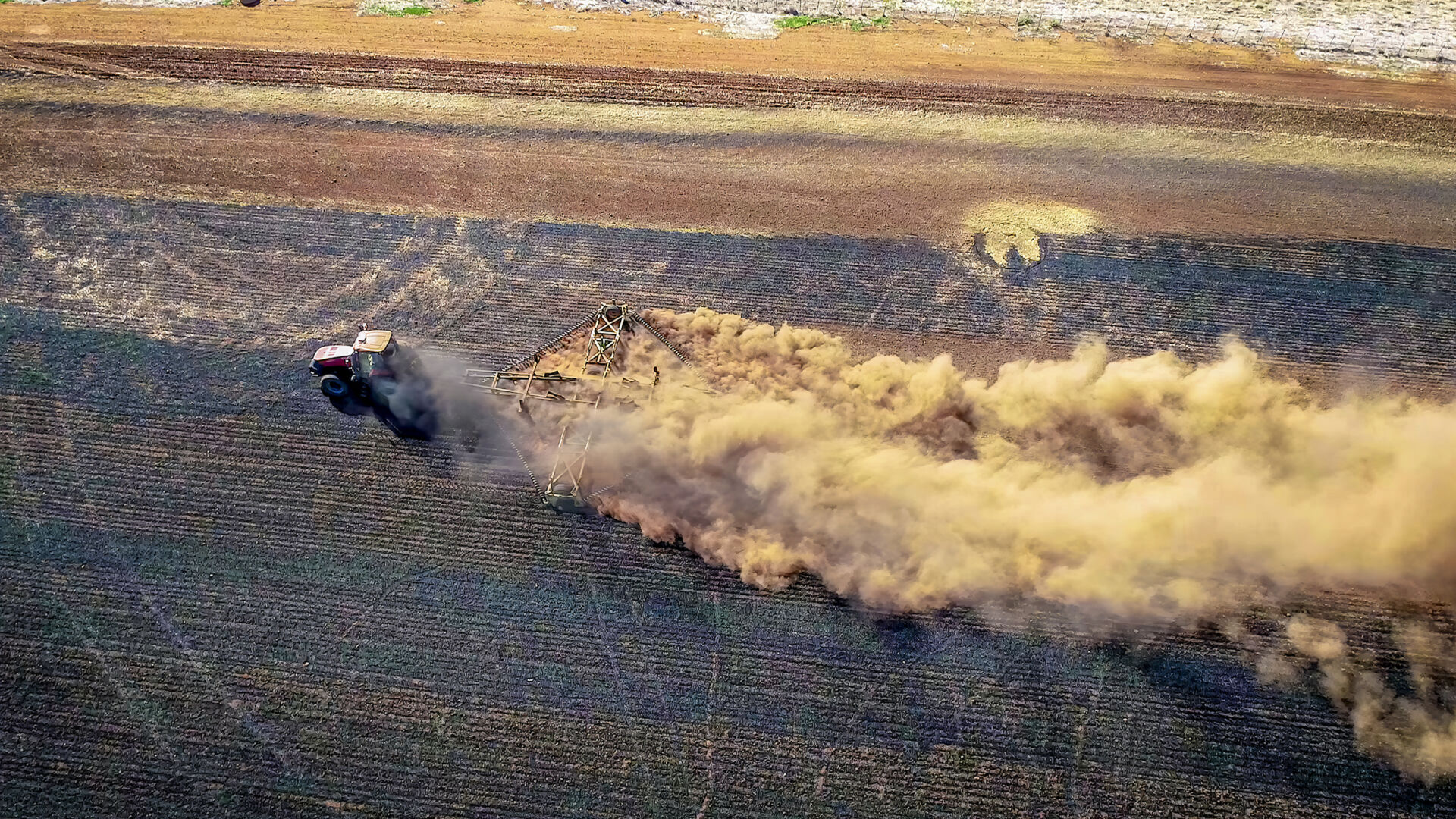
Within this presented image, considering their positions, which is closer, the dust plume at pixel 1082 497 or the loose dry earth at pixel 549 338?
the loose dry earth at pixel 549 338

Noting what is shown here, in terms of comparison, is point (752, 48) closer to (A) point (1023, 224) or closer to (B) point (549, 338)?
(A) point (1023, 224)

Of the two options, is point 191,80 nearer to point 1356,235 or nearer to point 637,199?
point 637,199

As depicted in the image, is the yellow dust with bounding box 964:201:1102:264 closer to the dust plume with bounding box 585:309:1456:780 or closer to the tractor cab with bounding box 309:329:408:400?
the dust plume with bounding box 585:309:1456:780

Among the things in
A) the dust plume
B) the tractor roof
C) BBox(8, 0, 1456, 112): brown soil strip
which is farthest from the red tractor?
BBox(8, 0, 1456, 112): brown soil strip

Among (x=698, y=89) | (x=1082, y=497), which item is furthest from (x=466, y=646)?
(x=698, y=89)

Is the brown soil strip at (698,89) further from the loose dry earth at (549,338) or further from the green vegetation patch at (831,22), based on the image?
the green vegetation patch at (831,22)

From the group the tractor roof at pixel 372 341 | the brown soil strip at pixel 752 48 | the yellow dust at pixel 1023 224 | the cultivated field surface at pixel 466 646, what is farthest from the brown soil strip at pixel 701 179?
the tractor roof at pixel 372 341
